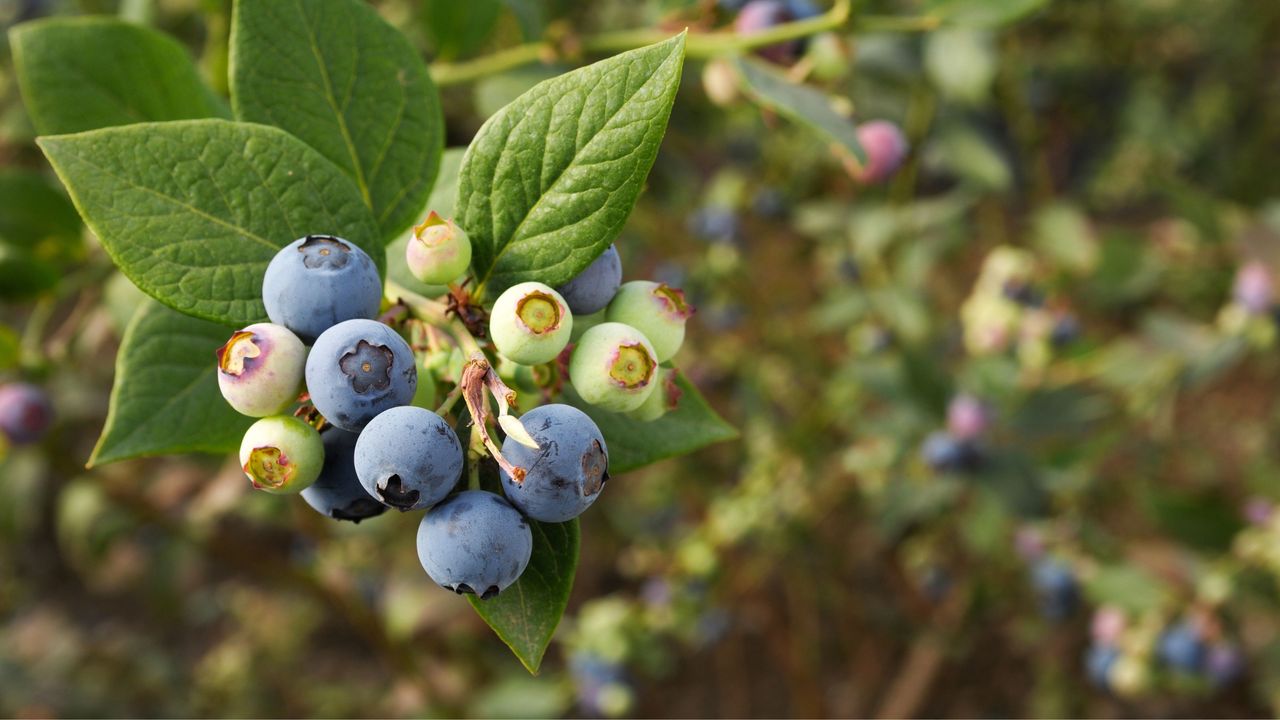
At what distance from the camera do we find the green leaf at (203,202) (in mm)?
627

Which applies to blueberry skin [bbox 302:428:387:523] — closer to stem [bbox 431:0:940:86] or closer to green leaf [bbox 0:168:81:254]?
stem [bbox 431:0:940:86]

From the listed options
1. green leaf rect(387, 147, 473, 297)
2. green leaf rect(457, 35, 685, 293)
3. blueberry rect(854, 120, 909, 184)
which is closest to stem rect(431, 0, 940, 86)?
blueberry rect(854, 120, 909, 184)

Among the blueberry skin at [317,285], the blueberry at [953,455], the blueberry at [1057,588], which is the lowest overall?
the blueberry at [1057,588]

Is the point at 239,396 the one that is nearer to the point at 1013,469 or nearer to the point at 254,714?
the point at 1013,469

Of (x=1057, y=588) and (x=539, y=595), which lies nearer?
(x=539, y=595)

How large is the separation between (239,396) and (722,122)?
7.17ft

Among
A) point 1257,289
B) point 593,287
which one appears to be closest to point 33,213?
point 593,287

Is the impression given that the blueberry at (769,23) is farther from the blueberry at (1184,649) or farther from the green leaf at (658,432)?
the blueberry at (1184,649)

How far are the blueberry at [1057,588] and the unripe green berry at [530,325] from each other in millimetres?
2005

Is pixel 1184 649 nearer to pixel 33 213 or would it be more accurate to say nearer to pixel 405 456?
pixel 405 456

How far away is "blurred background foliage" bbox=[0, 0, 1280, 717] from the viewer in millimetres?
1963

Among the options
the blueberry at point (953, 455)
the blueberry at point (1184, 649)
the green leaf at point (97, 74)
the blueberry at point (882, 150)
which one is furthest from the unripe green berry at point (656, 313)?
the blueberry at point (1184, 649)

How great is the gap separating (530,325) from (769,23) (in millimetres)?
666

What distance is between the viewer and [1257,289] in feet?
6.68
